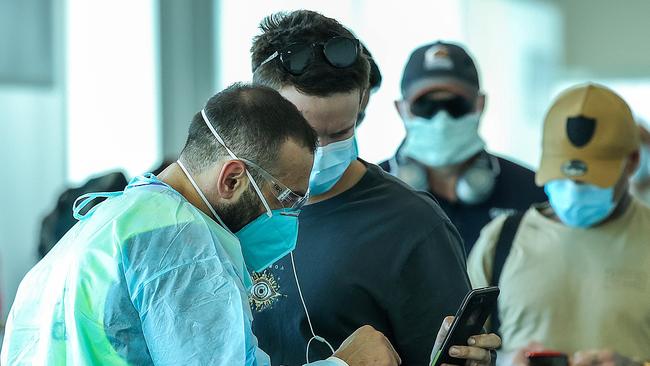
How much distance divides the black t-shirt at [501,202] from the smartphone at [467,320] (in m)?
1.24

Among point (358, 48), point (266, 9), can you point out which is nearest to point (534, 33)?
point (266, 9)

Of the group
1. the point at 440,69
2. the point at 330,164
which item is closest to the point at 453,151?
the point at 440,69

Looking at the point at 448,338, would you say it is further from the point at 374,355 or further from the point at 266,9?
the point at 266,9

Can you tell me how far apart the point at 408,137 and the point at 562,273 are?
30.4 inches

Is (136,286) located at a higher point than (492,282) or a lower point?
higher

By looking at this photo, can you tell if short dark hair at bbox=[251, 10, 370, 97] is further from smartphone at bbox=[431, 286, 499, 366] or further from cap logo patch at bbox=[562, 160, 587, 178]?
cap logo patch at bbox=[562, 160, 587, 178]

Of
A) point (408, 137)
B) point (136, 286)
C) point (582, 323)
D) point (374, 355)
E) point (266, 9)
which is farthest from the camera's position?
point (266, 9)

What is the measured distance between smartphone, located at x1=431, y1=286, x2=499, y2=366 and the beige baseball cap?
100cm

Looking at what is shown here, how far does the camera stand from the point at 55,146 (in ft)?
16.2

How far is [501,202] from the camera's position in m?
3.11

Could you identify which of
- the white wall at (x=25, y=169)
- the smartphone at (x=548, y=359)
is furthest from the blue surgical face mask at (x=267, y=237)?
the white wall at (x=25, y=169)

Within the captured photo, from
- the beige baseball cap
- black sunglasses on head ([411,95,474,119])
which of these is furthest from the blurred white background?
the beige baseball cap

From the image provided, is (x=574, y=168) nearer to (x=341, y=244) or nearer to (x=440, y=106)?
(x=440, y=106)

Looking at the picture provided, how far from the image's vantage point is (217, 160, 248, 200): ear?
5.32 feet
